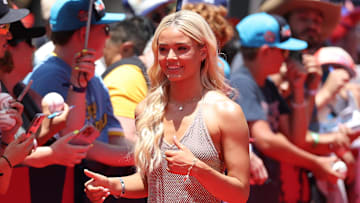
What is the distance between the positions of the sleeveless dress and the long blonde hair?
0.21 ft

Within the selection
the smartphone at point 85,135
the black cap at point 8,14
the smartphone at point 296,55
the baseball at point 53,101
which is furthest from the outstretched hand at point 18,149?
the smartphone at point 296,55

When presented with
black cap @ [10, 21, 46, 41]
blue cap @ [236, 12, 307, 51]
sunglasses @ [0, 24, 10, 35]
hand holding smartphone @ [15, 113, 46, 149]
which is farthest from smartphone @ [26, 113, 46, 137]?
blue cap @ [236, 12, 307, 51]

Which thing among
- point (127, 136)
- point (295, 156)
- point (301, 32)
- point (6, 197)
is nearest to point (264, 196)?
point (295, 156)

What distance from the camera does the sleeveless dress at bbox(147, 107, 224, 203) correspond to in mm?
2967


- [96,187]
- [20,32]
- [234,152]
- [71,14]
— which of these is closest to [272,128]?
[71,14]

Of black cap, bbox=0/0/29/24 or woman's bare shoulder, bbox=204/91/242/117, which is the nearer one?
woman's bare shoulder, bbox=204/91/242/117

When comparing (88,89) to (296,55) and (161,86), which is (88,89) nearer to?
(161,86)

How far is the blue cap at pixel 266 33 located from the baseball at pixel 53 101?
78.4 inches

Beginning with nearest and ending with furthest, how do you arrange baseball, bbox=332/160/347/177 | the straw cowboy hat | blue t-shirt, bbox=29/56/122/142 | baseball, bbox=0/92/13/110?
1. baseball, bbox=0/92/13/110
2. blue t-shirt, bbox=29/56/122/142
3. baseball, bbox=332/160/347/177
4. the straw cowboy hat

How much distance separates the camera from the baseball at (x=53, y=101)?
3.49 metres

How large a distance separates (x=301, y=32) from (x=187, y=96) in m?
3.00

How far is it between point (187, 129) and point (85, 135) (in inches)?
36.2

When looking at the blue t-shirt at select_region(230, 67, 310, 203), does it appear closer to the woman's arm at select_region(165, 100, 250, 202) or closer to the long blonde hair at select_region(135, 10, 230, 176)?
the long blonde hair at select_region(135, 10, 230, 176)

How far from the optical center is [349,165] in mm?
5980
